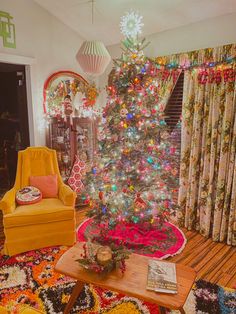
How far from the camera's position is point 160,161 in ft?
10.3

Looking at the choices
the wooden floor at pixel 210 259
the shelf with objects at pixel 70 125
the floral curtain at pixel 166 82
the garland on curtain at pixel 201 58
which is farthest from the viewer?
the shelf with objects at pixel 70 125

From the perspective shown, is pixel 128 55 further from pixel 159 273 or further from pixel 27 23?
pixel 159 273

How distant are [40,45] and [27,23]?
13.1 inches

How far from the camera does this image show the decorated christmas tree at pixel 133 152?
3.05 metres

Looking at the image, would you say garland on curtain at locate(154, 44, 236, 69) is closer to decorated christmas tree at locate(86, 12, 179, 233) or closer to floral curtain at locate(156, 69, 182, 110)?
floral curtain at locate(156, 69, 182, 110)

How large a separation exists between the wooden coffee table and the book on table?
3cm

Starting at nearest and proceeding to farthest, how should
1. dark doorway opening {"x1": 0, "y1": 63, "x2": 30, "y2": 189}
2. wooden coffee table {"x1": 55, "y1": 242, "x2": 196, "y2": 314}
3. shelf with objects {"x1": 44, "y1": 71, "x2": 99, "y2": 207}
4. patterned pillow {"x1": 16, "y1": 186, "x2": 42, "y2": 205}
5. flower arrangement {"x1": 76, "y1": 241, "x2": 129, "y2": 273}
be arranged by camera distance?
wooden coffee table {"x1": 55, "y1": 242, "x2": 196, "y2": 314} → flower arrangement {"x1": 76, "y1": 241, "x2": 129, "y2": 273} → patterned pillow {"x1": 16, "y1": 186, "x2": 42, "y2": 205} → shelf with objects {"x1": 44, "y1": 71, "x2": 99, "y2": 207} → dark doorway opening {"x1": 0, "y1": 63, "x2": 30, "y2": 189}

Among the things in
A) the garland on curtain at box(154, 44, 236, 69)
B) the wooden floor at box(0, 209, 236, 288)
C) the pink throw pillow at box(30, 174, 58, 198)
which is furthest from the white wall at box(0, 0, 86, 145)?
the wooden floor at box(0, 209, 236, 288)

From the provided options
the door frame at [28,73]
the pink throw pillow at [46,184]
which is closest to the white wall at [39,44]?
the door frame at [28,73]

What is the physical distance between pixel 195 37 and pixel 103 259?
2862 mm

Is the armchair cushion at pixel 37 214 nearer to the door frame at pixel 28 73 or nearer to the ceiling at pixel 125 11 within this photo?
the door frame at pixel 28 73

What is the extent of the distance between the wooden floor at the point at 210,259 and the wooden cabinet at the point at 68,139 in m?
2.14

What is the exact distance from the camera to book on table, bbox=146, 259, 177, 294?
1.70 metres

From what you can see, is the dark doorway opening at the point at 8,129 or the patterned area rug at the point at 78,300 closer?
the patterned area rug at the point at 78,300
